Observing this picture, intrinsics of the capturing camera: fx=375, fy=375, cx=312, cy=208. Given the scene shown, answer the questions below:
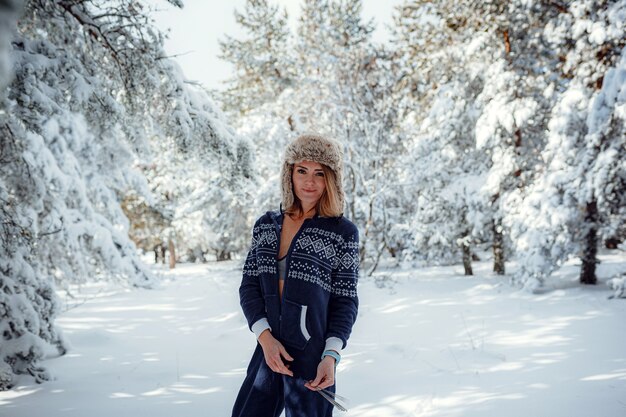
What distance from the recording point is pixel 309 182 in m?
2.23

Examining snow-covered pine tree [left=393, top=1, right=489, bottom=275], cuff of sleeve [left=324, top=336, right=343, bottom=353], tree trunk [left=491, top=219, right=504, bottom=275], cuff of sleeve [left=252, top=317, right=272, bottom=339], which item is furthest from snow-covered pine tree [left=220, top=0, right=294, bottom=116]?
cuff of sleeve [left=324, top=336, right=343, bottom=353]

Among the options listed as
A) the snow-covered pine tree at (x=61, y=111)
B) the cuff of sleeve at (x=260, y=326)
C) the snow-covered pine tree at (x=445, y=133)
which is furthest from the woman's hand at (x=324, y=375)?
the snow-covered pine tree at (x=445, y=133)

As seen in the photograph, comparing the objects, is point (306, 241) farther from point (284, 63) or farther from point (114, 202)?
point (284, 63)

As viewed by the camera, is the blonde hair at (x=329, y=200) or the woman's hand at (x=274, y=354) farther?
the blonde hair at (x=329, y=200)

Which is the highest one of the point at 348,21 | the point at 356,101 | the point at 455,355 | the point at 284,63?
the point at 348,21

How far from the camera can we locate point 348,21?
17.8 meters

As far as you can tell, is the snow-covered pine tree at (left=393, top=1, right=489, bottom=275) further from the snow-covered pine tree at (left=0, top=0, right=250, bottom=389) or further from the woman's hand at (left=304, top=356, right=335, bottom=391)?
the woman's hand at (left=304, top=356, right=335, bottom=391)

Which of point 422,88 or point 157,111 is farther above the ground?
point 422,88

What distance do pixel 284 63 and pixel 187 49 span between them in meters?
13.4

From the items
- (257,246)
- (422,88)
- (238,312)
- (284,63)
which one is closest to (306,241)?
(257,246)

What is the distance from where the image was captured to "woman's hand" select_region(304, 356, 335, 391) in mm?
1979

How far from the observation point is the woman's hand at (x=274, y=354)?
2047 mm

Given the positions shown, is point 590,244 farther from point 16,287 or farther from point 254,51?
point 254,51

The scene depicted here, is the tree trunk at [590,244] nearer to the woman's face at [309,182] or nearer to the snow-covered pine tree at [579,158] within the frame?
the snow-covered pine tree at [579,158]
